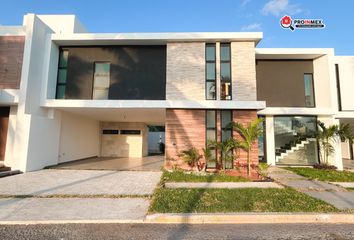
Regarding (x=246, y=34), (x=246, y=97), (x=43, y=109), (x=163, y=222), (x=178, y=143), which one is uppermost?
(x=246, y=34)

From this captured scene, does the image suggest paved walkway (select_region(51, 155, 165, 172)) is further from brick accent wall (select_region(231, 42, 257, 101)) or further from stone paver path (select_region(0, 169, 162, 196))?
brick accent wall (select_region(231, 42, 257, 101))

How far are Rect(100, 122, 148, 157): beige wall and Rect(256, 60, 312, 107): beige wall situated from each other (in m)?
9.53

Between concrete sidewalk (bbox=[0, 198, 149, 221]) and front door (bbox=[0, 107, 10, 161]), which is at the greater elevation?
front door (bbox=[0, 107, 10, 161])

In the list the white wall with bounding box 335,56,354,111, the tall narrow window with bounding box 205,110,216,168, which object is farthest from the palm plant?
the white wall with bounding box 335,56,354,111

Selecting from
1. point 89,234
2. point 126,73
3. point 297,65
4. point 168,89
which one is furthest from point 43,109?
point 297,65

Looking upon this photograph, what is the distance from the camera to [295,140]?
494 inches

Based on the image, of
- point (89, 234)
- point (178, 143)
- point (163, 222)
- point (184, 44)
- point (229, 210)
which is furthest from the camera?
point (184, 44)

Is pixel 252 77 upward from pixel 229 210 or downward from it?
upward

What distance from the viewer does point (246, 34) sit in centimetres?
1014

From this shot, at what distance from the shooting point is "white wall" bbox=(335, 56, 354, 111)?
44.8 ft

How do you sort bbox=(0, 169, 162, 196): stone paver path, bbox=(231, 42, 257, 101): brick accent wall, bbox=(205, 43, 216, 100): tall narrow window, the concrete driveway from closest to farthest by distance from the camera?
the concrete driveway
bbox=(0, 169, 162, 196): stone paver path
bbox=(231, 42, 257, 101): brick accent wall
bbox=(205, 43, 216, 100): tall narrow window

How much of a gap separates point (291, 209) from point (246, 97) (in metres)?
6.16

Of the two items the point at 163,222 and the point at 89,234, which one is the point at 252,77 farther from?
the point at 89,234

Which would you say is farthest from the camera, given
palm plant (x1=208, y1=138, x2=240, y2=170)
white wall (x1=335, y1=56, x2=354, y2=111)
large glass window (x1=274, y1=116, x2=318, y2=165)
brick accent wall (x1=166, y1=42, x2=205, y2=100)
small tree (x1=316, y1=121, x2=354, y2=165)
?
white wall (x1=335, y1=56, x2=354, y2=111)
